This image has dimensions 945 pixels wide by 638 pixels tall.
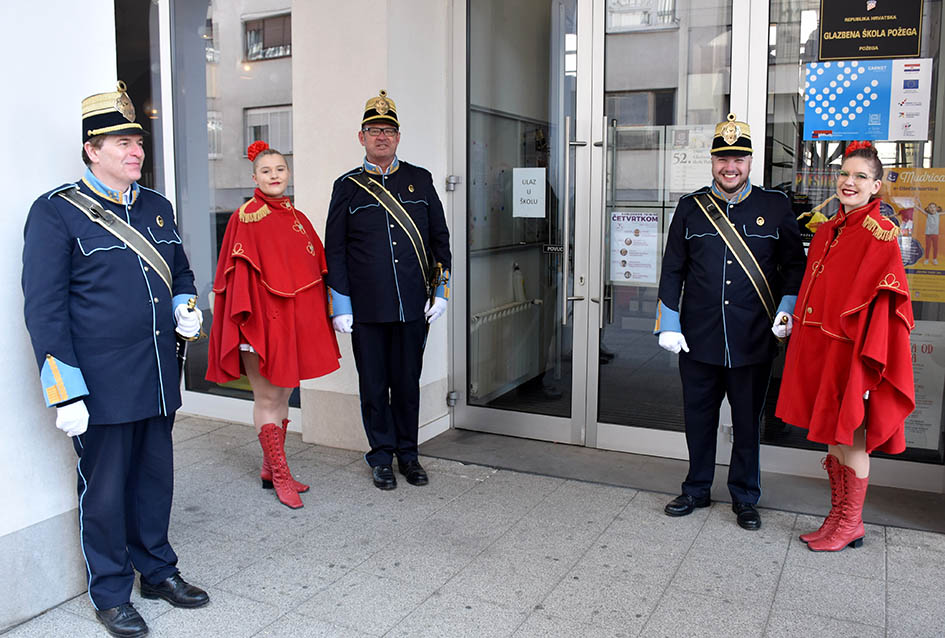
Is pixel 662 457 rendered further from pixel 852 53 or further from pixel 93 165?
pixel 93 165

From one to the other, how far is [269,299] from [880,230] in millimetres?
2475

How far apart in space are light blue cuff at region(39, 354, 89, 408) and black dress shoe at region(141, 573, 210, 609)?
825mm

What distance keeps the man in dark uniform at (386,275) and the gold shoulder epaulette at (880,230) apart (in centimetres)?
194

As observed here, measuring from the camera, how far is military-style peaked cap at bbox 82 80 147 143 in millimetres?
2742

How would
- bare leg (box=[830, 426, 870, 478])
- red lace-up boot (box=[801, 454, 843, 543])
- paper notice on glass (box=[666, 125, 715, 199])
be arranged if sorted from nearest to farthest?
bare leg (box=[830, 426, 870, 478]) < red lace-up boot (box=[801, 454, 843, 543]) < paper notice on glass (box=[666, 125, 715, 199])

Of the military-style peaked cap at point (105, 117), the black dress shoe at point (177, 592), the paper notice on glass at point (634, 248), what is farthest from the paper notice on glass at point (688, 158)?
the black dress shoe at point (177, 592)

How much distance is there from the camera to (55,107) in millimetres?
2908

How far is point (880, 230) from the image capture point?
3.17 meters

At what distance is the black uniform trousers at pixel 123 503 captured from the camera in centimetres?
282

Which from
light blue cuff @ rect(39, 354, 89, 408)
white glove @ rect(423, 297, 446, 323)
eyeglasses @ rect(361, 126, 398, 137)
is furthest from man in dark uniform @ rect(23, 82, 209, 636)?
white glove @ rect(423, 297, 446, 323)

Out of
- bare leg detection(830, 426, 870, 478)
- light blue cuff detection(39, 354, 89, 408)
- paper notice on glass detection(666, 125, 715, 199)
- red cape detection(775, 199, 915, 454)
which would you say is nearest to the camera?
light blue cuff detection(39, 354, 89, 408)

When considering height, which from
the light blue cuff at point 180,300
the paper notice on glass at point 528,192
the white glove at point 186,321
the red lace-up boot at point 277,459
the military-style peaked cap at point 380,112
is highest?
the military-style peaked cap at point 380,112

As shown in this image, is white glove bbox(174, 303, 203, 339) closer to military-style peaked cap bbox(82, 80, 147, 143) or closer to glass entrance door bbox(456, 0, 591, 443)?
military-style peaked cap bbox(82, 80, 147, 143)

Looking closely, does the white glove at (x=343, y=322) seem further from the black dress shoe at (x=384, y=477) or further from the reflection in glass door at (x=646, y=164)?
the reflection in glass door at (x=646, y=164)
